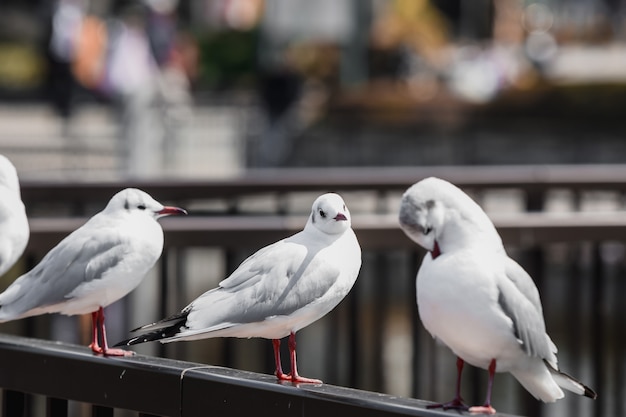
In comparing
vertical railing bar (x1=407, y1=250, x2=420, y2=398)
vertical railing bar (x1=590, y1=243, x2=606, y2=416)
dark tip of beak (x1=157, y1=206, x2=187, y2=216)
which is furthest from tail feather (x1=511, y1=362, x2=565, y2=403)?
vertical railing bar (x1=590, y1=243, x2=606, y2=416)

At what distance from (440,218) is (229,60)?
2657 centimetres

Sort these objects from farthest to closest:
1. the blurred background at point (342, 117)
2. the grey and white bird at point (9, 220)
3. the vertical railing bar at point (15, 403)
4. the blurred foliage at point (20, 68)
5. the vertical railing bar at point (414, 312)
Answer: the blurred foliage at point (20, 68)
the blurred background at point (342, 117)
the vertical railing bar at point (414, 312)
the vertical railing bar at point (15, 403)
the grey and white bird at point (9, 220)

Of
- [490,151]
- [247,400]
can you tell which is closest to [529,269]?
[247,400]

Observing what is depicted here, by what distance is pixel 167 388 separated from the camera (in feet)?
9.22

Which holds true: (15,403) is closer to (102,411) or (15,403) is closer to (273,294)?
(102,411)

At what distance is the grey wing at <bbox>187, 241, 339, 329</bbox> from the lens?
242 cm

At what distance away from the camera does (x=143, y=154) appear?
46.4 ft

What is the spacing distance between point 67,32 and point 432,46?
8.44m

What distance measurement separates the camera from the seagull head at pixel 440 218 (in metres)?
2.17

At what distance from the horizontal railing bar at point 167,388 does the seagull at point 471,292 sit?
0.20 m

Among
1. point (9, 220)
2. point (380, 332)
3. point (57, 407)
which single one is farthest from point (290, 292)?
point (380, 332)

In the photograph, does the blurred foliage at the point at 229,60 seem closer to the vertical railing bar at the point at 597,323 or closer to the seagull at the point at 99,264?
the vertical railing bar at the point at 597,323

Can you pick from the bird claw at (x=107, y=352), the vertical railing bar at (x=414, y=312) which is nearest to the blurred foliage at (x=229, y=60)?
the vertical railing bar at (x=414, y=312)

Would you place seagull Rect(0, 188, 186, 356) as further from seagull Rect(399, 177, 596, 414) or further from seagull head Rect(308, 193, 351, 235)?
seagull Rect(399, 177, 596, 414)
